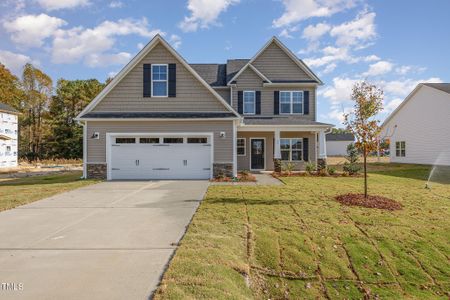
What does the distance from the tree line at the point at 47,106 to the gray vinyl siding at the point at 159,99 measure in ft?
87.0

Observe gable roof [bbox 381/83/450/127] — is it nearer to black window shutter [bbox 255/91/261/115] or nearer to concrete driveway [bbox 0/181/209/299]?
black window shutter [bbox 255/91/261/115]

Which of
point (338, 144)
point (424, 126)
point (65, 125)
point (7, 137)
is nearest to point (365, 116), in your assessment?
point (424, 126)

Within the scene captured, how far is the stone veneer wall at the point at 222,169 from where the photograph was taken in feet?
48.8

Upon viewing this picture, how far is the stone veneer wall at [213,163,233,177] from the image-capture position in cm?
1488

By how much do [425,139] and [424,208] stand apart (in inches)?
790

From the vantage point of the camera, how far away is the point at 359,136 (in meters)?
9.14

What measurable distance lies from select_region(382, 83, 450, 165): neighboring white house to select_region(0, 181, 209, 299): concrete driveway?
21.2 metres

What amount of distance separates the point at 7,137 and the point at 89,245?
29231mm

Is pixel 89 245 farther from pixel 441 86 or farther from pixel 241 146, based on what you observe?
pixel 441 86

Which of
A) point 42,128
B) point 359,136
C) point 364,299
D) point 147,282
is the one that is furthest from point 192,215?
point 42,128

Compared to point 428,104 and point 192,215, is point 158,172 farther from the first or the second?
point 428,104

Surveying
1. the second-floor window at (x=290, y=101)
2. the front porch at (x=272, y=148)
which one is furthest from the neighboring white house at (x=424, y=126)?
the second-floor window at (x=290, y=101)

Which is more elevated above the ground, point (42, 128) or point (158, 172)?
point (42, 128)

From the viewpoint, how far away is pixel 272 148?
19.5 metres
